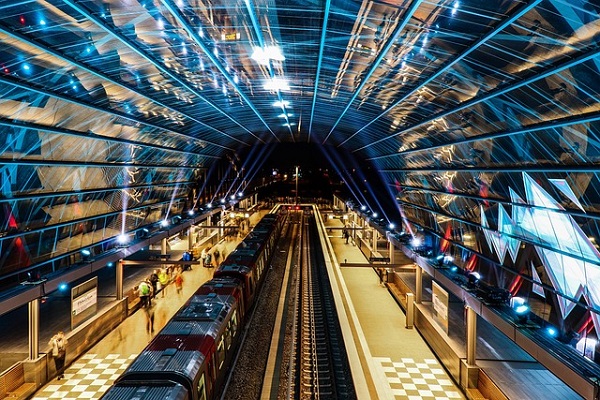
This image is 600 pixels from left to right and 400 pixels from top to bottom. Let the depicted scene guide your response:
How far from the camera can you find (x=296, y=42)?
587 inches

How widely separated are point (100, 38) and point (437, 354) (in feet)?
56.4

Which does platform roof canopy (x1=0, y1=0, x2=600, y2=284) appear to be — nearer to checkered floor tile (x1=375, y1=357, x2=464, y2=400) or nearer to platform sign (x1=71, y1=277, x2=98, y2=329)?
platform sign (x1=71, y1=277, x2=98, y2=329)

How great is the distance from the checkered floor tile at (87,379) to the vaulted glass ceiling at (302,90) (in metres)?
6.90

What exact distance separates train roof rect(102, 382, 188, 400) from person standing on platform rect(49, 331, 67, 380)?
26.0ft

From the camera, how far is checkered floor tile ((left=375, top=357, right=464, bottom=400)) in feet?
47.0

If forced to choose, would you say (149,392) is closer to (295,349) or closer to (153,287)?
(295,349)

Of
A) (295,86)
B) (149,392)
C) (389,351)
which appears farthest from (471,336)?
(295,86)

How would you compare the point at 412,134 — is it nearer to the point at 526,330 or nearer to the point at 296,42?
the point at 296,42

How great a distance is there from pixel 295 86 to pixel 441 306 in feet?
43.7

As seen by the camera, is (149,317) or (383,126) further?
(383,126)

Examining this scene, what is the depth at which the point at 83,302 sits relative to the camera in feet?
55.3

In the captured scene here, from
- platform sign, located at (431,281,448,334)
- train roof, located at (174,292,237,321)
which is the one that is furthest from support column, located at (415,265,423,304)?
train roof, located at (174,292,237,321)

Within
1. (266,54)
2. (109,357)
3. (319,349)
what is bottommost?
(109,357)

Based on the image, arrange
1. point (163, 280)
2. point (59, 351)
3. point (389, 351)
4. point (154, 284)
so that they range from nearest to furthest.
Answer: point (59, 351), point (389, 351), point (154, 284), point (163, 280)
